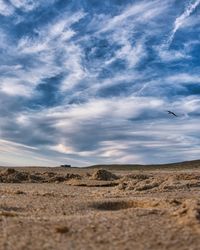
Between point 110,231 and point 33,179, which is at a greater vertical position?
point 33,179

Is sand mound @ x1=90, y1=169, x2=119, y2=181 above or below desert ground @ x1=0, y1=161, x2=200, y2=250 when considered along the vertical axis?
above

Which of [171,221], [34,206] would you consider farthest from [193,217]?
[34,206]

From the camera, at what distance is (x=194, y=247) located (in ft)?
20.9

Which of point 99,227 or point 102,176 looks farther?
point 102,176

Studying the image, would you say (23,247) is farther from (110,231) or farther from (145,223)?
(145,223)

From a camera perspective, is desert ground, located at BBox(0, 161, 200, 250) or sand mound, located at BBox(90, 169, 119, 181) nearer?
desert ground, located at BBox(0, 161, 200, 250)

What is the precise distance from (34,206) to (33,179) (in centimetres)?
1065

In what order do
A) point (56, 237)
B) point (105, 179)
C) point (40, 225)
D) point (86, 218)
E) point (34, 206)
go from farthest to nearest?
1. point (105, 179)
2. point (34, 206)
3. point (86, 218)
4. point (40, 225)
5. point (56, 237)

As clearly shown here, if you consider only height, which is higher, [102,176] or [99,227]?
[102,176]

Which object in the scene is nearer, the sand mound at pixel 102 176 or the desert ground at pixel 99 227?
the desert ground at pixel 99 227

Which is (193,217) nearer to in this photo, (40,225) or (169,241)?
(169,241)

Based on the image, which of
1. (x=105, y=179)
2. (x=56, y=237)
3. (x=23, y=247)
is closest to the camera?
(x=23, y=247)

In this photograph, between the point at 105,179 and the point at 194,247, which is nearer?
the point at 194,247

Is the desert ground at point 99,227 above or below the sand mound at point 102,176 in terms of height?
below
